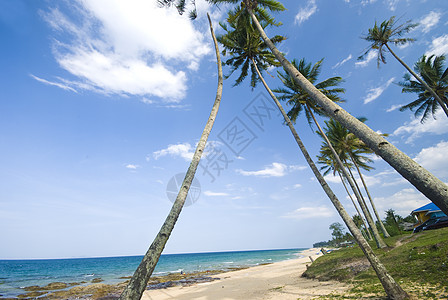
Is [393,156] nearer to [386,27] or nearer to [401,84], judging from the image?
[386,27]

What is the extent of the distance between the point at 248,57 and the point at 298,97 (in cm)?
447

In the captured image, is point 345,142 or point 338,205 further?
point 345,142

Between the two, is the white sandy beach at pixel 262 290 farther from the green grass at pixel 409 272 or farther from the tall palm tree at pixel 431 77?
the tall palm tree at pixel 431 77

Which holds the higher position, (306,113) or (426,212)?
(306,113)

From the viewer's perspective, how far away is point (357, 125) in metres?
4.09

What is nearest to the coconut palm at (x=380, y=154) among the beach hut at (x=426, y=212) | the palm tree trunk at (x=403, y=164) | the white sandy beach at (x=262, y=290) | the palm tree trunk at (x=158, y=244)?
the palm tree trunk at (x=403, y=164)

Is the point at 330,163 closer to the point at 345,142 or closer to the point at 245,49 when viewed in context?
the point at 345,142

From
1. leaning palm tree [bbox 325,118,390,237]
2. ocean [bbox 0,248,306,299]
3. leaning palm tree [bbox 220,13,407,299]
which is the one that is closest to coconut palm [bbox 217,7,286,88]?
leaning palm tree [bbox 220,13,407,299]

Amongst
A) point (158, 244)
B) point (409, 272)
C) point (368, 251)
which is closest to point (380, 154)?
point (368, 251)

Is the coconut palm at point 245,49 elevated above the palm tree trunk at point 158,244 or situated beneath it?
elevated above

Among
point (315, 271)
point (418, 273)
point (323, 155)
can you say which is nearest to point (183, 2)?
point (418, 273)

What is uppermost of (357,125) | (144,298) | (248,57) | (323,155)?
(248,57)

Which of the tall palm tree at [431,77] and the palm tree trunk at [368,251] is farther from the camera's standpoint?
the tall palm tree at [431,77]

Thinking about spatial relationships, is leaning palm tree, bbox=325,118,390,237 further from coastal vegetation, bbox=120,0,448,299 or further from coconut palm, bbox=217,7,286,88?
coconut palm, bbox=217,7,286,88
